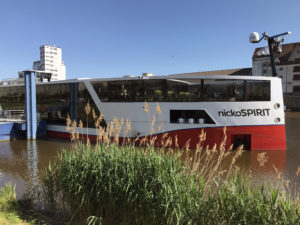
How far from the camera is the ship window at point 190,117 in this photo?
10.8 m

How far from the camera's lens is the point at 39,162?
895 cm

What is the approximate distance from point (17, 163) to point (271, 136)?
11195 mm

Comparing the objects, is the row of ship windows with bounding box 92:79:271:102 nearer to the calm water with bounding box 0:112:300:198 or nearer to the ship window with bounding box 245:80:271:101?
the ship window with bounding box 245:80:271:101

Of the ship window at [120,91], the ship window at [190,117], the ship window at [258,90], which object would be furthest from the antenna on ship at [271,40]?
the ship window at [120,91]

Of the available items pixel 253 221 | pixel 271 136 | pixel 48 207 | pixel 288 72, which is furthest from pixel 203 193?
pixel 288 72

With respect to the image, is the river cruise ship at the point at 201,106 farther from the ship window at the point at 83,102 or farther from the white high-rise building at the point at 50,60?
the white high-rise building at the point at 50,60

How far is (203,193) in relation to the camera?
3232 millimetres

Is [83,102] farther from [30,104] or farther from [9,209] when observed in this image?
[9,209]

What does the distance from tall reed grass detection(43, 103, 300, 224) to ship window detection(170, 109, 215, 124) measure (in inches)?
286

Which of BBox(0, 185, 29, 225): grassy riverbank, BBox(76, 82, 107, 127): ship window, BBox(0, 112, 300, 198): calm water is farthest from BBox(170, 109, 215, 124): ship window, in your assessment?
BBox(0, 185, 29, 225): grassy riverbank

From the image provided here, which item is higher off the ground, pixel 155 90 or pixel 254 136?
pixel 155 90

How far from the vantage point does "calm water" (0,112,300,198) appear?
7109 mm

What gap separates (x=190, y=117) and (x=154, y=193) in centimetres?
808

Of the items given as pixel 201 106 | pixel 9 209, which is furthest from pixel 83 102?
pixel 9 209
